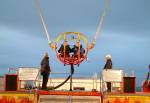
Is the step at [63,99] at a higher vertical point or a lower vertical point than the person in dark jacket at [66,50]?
lower

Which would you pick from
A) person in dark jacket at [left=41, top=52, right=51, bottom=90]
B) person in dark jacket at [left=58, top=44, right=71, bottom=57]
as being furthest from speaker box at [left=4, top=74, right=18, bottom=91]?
person in dark jacket at [left=58, top=44, right=71, bottom=57]

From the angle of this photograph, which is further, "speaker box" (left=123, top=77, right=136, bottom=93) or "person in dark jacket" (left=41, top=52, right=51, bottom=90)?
"speaker box" (left=123, top=77, right=136, bottom=93)

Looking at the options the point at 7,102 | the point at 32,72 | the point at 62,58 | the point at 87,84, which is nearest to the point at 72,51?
the point at 62,58

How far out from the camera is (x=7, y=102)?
82.3 feet

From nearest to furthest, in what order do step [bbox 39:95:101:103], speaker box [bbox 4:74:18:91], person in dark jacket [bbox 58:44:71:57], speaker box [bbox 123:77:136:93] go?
1. step [bbox 39:95:101:103]
2. speaker box [bbox 4:74:18:91]
3. speaker box [bbox 123:77:136:93]
4. person in dark jacket [bbox 58:44:71:57]

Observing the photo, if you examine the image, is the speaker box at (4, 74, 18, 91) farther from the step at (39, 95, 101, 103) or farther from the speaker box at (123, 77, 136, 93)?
the speaker box at (123, 77, 136, 93)

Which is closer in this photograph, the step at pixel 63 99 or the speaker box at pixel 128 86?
the step at pixel 63 99

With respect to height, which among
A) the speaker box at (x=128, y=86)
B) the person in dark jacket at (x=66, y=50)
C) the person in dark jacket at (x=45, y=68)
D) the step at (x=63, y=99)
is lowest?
the step at (x=63, y=99)

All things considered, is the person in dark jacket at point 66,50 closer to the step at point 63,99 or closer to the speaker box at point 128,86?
the step at point 63,99

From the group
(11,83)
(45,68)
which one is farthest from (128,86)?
(11,83)

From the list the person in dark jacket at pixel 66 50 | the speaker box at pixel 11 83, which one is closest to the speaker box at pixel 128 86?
the person in dark jacket at pixel 66 50

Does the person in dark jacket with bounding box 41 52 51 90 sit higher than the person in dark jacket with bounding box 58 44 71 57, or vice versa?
the person in dark jacket with bounding box 58 44 71 57

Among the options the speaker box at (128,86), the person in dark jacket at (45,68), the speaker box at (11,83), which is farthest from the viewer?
the speaker box at (128,86)

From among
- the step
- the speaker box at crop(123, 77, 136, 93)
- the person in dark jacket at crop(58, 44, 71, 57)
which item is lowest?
the step
